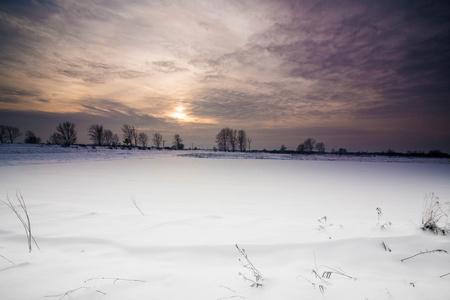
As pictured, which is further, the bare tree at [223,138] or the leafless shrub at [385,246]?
the bare tree at [223,138]

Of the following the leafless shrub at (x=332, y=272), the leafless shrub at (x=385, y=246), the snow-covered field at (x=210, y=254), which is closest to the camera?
the snow-covered field at (x=210, y=254)

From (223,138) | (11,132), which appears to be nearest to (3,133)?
(11,132)

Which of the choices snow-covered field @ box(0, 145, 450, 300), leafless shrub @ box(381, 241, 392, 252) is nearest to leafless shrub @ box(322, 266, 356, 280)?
snow-covered field @ box(0, 145, 450, 300)

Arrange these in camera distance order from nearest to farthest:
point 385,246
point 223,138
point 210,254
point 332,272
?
point 332,272 → point 210,254 → point 385,246 → point 223,138

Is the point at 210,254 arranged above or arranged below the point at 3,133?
below

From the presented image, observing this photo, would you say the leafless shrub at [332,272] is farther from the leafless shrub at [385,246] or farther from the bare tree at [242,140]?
the bare tree at [242,140]

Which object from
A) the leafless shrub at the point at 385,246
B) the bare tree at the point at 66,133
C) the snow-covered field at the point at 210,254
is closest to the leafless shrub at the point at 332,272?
the snow-covered field at the point at 210,254

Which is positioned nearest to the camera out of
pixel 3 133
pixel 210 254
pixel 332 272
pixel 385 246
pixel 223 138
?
pixel 332 272

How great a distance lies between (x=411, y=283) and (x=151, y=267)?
306cm

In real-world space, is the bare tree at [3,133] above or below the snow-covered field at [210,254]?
above

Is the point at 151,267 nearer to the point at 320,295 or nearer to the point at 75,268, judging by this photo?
the point at 75,268

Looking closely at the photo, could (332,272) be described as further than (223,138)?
No

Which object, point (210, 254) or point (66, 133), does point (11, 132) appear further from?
point (210, 254)

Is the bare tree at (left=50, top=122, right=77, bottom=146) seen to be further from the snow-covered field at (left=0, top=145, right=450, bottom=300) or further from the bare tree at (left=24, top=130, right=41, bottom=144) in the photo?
the snow-covered field at (left=0, top=145, right=450, bottom=300)
